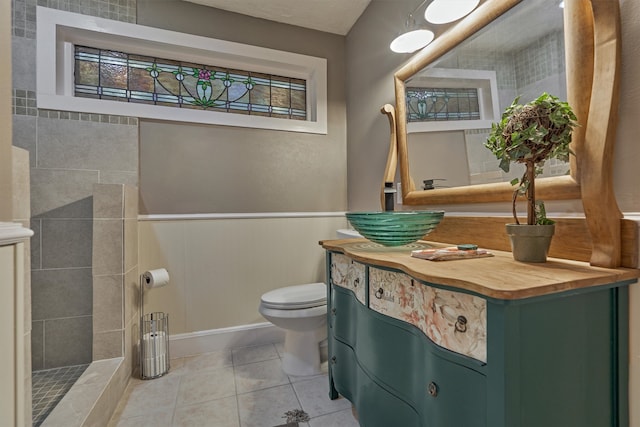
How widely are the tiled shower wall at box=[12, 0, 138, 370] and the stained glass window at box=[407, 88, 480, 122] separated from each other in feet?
6.05

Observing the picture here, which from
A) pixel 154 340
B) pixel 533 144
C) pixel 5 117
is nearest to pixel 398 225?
pixel 533 144

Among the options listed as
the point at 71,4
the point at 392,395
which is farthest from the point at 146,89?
the point at 392,395

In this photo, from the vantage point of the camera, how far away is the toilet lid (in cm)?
170

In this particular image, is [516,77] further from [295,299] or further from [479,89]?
[295,299]

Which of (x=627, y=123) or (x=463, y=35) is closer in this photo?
(x=627, y=123)

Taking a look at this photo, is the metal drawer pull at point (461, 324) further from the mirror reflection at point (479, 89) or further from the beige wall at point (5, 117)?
the beige wall at point (5, 117)

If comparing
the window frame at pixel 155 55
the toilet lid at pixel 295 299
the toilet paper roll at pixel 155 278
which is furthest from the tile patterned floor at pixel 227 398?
the window frame at pixel 155 55

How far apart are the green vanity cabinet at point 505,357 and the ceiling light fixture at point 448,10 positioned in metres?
1.08

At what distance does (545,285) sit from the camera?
63 cm

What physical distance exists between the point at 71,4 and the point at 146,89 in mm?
577

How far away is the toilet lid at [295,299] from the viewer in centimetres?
170

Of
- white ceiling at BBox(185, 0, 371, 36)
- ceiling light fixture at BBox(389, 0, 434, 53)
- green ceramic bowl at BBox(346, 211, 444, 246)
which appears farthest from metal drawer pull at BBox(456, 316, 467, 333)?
white ceiling at BBox(185, 0, 371, 36)

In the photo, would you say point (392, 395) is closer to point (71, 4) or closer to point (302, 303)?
point (302, 303)

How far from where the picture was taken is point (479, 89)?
4.12 ft
